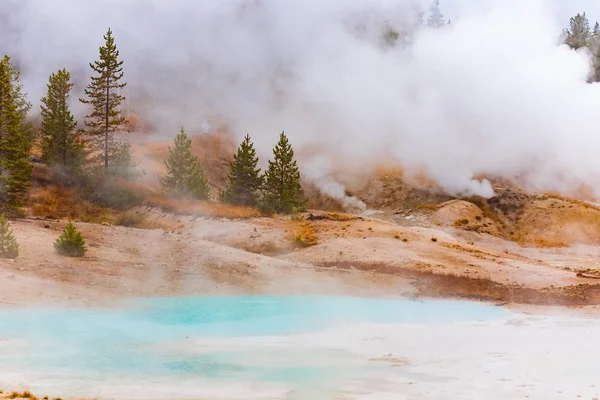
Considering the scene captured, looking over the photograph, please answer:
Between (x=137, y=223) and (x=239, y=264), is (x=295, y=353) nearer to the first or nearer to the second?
(x=239, y=264)

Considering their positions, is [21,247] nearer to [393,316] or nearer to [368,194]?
[393,316]

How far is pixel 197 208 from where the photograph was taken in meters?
36.8

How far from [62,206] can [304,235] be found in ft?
49.7

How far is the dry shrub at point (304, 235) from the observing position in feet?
103

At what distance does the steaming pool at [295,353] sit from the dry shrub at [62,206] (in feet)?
53.0

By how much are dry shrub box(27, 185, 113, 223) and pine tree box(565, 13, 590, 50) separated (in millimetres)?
83036

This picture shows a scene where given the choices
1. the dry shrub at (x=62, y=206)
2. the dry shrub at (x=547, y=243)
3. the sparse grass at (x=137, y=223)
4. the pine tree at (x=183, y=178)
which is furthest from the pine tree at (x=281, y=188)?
the dry shrub at (x=547, y=243)

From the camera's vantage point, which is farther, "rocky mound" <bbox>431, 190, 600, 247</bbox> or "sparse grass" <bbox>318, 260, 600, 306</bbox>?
"rocky mound" <bbox>431, 190, 600, 247</bbox>

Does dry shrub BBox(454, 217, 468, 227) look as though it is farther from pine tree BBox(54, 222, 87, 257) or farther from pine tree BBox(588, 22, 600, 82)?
pine tree BBox(588, 22, 600, 82)

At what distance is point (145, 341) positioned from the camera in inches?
591

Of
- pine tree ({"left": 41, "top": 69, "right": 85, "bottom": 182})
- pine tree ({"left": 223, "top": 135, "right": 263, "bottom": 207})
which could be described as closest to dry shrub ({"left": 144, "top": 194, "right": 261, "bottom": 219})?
pine tree ({"left": 223, "top": 135, "right": 263, "bottom": 207})

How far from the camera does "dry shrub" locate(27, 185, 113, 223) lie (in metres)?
34.8

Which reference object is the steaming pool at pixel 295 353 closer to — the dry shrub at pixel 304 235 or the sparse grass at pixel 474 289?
the sparse grass at pixel 474 289

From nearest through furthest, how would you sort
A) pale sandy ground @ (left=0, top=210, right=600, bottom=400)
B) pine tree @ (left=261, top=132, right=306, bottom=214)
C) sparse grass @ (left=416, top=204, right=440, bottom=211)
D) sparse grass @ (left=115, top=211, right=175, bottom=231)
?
pale sandy ground @ (left=0, top=210, right=600, bottom=400) → sparse grass @ (left=115, top=211, right=175, bottom=231) → pine tree @ (left=261, top=132, right=306, bottom=214) → sparse grass @ (left=416, top=204, right=440, bottom=211)
